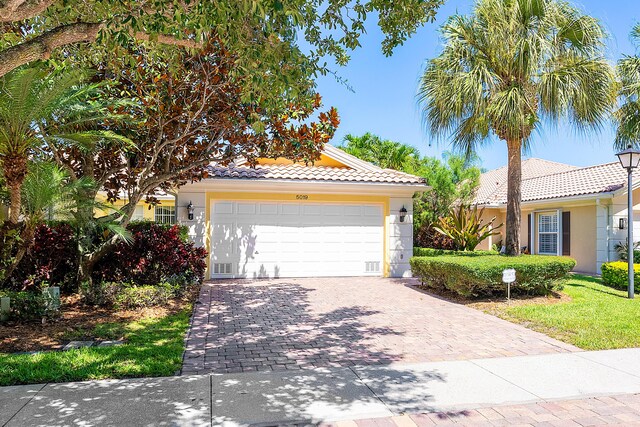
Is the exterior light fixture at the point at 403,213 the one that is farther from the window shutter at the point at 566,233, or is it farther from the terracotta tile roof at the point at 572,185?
the window shutter at the point at 566,233

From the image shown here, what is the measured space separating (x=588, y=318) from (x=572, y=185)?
33.9 feet

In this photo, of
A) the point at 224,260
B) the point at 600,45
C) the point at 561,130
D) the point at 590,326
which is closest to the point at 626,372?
the point at 590,326

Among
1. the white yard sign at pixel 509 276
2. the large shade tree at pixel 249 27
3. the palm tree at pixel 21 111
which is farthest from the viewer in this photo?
the white yard sign at pixel 509 276

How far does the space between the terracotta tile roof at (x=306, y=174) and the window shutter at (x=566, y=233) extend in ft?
20.6

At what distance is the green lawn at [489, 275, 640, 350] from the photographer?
6500 millimetres

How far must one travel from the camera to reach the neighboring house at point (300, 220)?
523 inches

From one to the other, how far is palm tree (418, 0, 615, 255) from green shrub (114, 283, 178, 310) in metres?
7.93

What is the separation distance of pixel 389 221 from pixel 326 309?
19.7ft

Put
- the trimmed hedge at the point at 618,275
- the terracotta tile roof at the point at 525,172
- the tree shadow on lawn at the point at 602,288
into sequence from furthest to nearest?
the terracotta tile roof at the point at 525,172
the trimmed hedge at the point at 618,275
the tree shadow on lawn at the point at 602,288

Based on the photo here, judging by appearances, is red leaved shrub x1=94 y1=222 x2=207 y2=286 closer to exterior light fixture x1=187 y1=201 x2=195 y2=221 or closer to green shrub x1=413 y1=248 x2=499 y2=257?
exterior light fixture x1=187 y1=201 x2=195 y2=221

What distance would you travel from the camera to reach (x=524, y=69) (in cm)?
1019

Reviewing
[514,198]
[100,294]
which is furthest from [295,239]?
[514,198]

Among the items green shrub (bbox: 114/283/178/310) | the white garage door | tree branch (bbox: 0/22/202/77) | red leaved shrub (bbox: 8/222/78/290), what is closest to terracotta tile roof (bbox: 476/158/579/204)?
the white garage door

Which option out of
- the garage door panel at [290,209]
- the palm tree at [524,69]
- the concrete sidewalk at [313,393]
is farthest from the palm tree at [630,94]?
the concrete sidewalk at [313,393]
